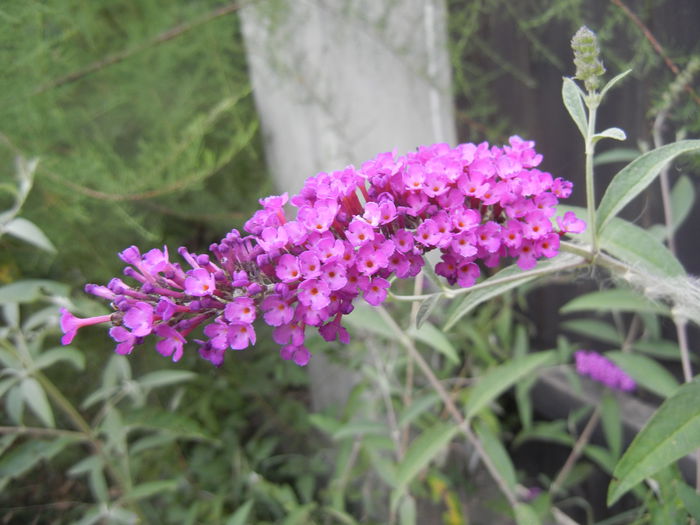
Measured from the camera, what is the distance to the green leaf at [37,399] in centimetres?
110

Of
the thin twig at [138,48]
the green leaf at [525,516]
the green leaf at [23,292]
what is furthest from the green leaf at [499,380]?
the thin twig at [138,48]

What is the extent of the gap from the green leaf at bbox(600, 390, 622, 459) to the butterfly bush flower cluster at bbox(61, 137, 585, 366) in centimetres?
85

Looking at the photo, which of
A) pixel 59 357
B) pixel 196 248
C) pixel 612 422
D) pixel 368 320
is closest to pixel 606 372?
pixel 612 422

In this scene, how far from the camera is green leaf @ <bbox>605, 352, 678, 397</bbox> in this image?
1092 millimetres

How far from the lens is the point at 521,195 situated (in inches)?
24.6

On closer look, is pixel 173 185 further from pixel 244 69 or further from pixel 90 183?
pixel 244 69

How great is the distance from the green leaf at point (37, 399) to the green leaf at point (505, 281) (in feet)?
2.74

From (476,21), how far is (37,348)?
137 centimetres

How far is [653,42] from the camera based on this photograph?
3.13ft

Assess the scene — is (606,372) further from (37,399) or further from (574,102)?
(37,399)

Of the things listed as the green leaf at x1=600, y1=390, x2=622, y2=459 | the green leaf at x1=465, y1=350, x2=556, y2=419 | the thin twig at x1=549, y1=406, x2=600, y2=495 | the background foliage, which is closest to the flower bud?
the background foliage

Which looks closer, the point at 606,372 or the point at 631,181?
the point at 631,181

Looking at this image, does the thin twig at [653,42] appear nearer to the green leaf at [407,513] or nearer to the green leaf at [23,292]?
the green leaf at [407,513]

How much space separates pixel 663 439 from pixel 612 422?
764 millimetres
